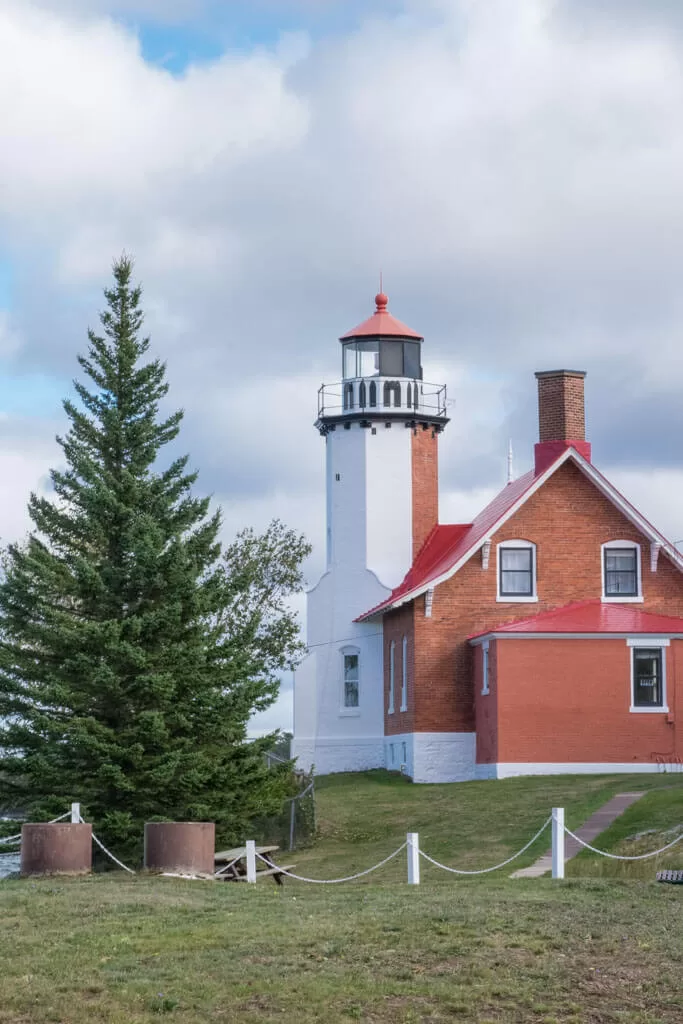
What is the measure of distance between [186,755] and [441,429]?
23225 mm

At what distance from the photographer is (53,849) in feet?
69.7

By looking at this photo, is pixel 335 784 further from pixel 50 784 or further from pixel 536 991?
pixel 536 991

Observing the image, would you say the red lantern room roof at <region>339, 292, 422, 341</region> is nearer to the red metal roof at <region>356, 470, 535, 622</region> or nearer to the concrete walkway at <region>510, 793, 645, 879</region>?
the red metal roof at <region>356, 470, 535, 622</region>

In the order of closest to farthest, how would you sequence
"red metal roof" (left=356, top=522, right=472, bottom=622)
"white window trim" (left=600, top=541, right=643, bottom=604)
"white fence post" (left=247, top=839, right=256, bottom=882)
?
1. "white fence post" (left=247, top=839, right=256, bottom=882)
2. "white window trim" (left=600, top=541, right=643, bottom=604)
3. "red metal roof" (left=356, top=522, right=472, bottom=622)

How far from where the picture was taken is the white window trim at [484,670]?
1598 inches

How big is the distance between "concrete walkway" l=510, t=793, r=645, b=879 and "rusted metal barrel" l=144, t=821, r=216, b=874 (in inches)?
171

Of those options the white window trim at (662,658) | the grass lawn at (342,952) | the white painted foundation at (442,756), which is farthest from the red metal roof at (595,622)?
the grass lawn at (342,952)

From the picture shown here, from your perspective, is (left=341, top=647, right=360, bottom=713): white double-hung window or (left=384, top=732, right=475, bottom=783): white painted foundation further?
(left=341, top=647, right=360, bottom=713): white double-hung window

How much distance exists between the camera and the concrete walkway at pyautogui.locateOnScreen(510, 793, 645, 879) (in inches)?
914

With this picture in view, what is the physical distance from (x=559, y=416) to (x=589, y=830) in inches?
683

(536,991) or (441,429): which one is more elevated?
(441,429)

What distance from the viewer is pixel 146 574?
3053 cm

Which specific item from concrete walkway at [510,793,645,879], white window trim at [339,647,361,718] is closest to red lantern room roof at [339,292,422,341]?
white window trim at [339,647,361,718]

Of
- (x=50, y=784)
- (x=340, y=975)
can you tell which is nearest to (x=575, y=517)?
(x=50, y=784)
